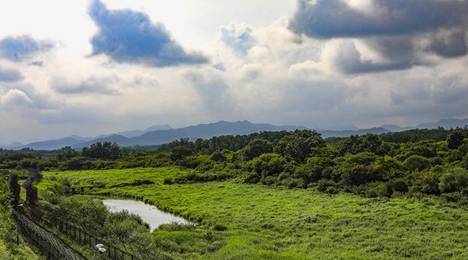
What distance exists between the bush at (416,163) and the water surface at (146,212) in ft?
135

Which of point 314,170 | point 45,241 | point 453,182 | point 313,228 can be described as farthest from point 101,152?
point 45,241

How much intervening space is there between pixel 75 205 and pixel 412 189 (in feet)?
144

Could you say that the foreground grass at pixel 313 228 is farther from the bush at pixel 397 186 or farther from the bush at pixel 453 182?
the bush at pixel 453 182

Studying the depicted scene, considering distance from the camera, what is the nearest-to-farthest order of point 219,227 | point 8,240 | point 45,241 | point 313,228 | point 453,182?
point 45,241
point 8,240
point 313,228
point 219,227
point 453,182

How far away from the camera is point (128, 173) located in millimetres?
120312

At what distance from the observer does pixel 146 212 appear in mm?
71125

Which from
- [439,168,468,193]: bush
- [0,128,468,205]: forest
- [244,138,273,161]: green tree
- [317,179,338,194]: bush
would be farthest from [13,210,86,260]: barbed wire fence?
[244,138,273,161]: green tree

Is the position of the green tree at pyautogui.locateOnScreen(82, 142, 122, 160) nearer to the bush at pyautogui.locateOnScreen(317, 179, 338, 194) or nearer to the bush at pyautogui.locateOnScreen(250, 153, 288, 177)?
the bush at pyautogui.locateOnScreen(250, 153, 288, 177)

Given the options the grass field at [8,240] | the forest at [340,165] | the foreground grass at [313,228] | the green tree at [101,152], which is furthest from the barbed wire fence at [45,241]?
the green tree at [101,152]

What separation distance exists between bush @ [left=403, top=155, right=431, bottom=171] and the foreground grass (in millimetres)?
18813

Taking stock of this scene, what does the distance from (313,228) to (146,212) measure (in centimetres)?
2987

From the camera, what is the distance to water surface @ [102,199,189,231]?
204ft

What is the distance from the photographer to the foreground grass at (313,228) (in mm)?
39875

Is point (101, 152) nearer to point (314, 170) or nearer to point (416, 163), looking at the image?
point (314, 170)
